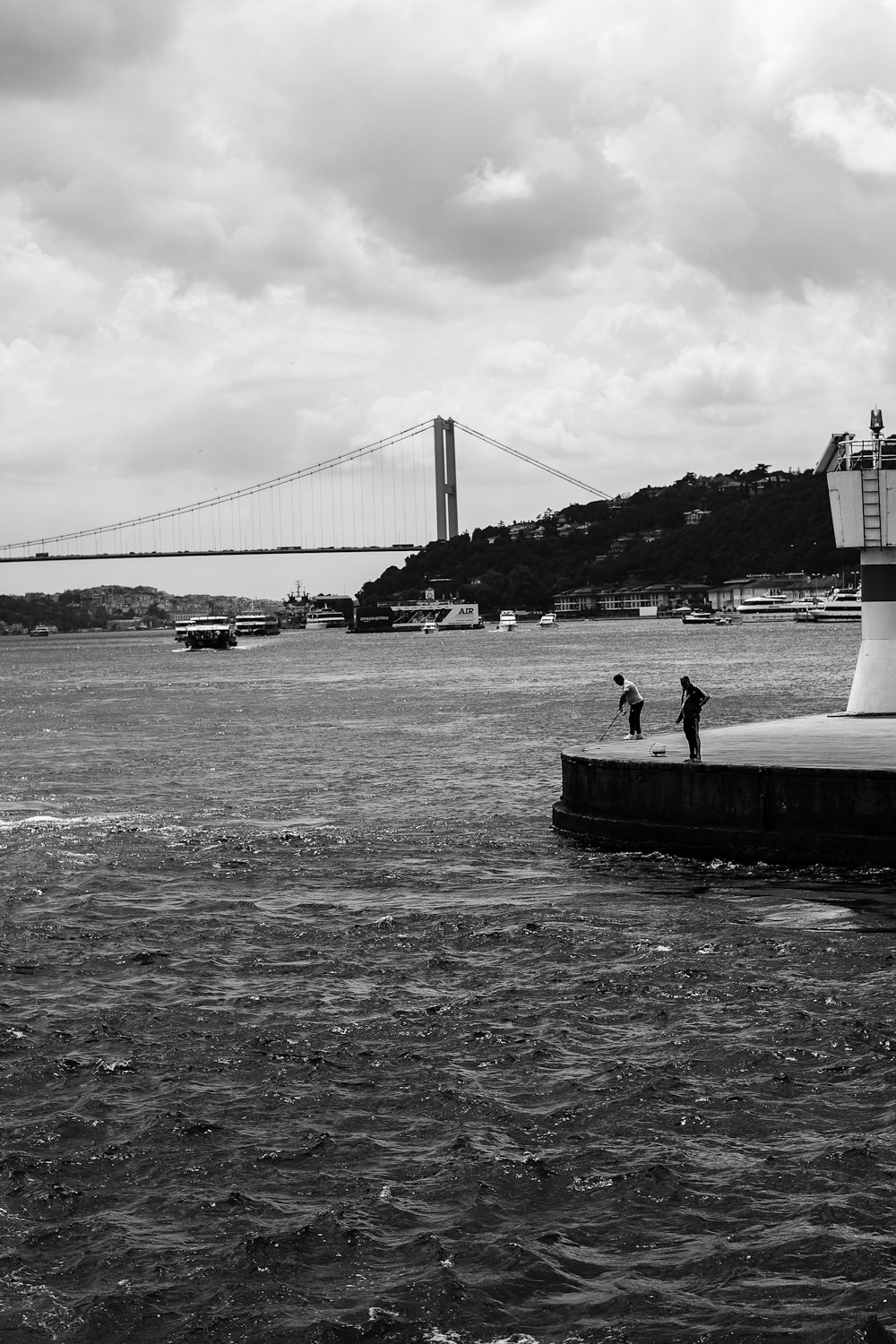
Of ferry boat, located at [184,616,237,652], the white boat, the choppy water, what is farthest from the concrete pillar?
the white boat

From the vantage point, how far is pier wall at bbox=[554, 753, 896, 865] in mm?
18938

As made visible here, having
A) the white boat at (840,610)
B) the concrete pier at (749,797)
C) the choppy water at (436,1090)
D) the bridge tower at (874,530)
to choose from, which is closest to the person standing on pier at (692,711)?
the concrete pier at (749,797)

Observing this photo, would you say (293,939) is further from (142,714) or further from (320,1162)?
(142,714)

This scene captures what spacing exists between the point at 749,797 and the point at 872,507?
713 centimetres

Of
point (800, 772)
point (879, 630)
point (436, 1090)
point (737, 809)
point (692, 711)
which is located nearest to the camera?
point (436, 1090)

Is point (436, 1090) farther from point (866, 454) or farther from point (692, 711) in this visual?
point (866, 454)

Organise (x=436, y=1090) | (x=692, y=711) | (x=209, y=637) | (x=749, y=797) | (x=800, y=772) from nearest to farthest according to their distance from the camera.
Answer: (x=436, y=1090) → (x=800, y=772) → (x=749, y=797) → (x=692, y=711) → (x=209, y=637)

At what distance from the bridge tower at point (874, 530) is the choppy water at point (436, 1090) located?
20.5ft

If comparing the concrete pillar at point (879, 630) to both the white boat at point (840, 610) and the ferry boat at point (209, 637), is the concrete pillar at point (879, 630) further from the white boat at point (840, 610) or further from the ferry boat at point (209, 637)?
the white boat at point (840, 610)

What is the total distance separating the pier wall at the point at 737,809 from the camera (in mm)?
18938

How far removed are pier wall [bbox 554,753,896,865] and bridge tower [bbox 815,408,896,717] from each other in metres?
5.44

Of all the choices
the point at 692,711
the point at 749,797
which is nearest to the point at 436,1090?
the point at 749,797

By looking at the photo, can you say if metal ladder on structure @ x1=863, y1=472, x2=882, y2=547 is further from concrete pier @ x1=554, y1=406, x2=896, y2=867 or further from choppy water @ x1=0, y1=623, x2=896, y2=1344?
choppy water @ x1=0, y1=623, x2=896, y2=1344

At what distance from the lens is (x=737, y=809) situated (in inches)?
793
